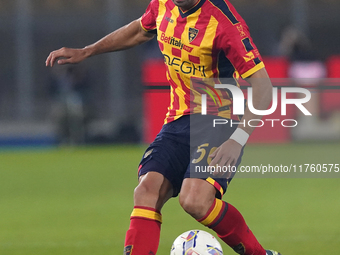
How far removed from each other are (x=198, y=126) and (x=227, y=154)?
440 mm

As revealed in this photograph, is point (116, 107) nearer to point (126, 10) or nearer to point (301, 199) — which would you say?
point (126, 10)

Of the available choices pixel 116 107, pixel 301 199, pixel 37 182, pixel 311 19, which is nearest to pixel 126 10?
pixel 116 107

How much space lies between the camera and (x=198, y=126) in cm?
379

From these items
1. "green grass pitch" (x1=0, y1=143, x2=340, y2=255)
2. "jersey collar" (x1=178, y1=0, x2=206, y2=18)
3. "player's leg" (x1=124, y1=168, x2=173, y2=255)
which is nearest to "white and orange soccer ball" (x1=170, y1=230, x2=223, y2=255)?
"player's leg" (x1=124, y1=168, x2=173, y2=255)

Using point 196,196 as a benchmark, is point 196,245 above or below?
below

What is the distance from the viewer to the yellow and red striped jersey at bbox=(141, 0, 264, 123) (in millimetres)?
3500

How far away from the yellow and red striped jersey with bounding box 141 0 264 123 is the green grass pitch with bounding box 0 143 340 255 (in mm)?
1343

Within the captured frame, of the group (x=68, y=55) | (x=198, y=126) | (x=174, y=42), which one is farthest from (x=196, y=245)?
(x=68, y=55)

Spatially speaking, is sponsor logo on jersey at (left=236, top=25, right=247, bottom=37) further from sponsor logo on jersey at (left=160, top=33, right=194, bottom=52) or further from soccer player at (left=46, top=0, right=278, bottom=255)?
sponsor logo on jersey at (left=160, top=33, right=194, bottom=52)

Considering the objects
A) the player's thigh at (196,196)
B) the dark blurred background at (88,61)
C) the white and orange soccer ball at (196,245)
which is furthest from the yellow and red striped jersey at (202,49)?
the dark blurred background at (88,61)

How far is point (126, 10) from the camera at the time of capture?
1476cm

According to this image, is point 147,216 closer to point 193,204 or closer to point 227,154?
point 193,204

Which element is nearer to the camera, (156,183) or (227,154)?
(227,154)

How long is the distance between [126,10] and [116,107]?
3.20 meters
